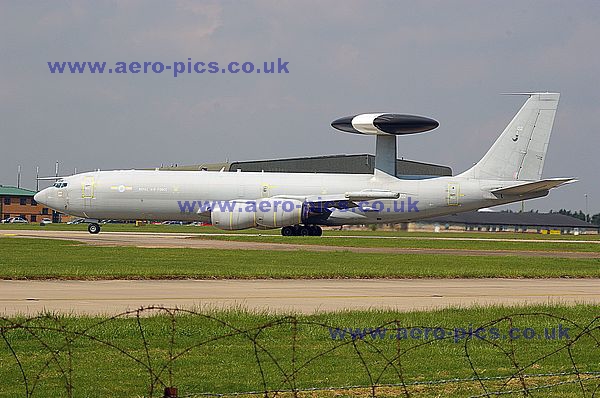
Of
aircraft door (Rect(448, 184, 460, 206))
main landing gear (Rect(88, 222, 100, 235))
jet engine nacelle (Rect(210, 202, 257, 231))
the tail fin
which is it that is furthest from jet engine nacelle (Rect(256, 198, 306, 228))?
the tail fin

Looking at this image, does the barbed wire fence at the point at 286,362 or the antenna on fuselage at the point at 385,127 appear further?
the antenna on fuselage at the point at 385,127

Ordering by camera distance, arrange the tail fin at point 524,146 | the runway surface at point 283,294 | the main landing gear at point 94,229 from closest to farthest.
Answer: the runway surface at point 283,294, the tail fin at point 524,146, the main landing gear at point 94,229

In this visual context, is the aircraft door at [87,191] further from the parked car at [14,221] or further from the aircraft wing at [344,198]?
the parked car at [14,221]

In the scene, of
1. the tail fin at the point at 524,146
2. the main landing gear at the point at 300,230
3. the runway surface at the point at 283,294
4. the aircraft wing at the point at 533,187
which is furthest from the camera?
the main landing gear at the point at 300,230

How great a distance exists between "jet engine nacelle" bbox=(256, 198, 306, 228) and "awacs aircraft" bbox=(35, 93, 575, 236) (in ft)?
0.21

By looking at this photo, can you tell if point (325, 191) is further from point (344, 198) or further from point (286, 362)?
point (286, 362)

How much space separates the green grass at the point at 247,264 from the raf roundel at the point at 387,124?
59.5 ft

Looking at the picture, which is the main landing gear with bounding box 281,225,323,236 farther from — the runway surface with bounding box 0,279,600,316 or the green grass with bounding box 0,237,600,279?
the runway surface with bounding box 0,279,600,316

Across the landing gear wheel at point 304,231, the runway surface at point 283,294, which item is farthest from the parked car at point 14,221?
the runway surface at point 283,294

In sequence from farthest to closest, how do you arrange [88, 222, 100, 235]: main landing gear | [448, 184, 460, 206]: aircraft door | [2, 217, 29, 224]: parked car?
1. [2, 217, 29, 224]: parked car
2. [88, 222, 100, 235]: main landing gear
3. [448, 184, 460, 206]: aircraft door

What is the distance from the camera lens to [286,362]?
13266 mm

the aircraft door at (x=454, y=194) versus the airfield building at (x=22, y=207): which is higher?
the airfield building at (x=22, y=207)

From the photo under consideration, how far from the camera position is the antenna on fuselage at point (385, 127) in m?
61.2

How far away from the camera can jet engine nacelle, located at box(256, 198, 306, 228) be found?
59.6 meters
